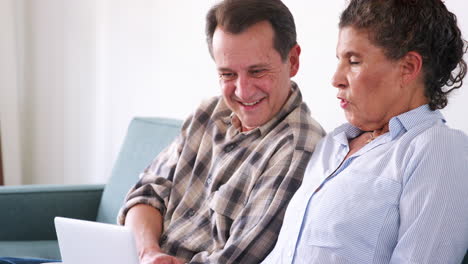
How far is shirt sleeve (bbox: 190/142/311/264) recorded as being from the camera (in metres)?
1.56

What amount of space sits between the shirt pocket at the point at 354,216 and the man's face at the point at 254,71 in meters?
0.42

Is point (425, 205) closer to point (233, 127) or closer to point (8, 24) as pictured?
point (233, 127)

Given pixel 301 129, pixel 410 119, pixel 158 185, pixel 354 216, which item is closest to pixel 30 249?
pixel 158 185

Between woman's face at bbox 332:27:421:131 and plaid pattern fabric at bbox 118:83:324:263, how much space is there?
25 centimetres

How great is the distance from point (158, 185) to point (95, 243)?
0.52 metres

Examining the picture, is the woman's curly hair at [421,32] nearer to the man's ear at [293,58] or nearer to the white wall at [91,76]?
the man's ear at [293,58]

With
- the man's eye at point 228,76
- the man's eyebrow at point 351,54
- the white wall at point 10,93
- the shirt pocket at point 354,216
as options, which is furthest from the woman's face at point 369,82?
the white wall at point 10,93

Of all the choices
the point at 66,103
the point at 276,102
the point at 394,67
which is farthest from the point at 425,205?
the point at 66,103

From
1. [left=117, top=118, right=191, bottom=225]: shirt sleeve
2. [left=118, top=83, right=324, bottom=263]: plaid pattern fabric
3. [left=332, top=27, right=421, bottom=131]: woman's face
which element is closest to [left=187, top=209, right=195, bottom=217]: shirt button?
[left=118, top=83, right=324, bottom=263]: plaid pattern fabric

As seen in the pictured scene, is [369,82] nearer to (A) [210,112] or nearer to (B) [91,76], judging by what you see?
(A) [210,112]

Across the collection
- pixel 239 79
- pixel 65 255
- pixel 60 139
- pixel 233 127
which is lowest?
pixel 60 139

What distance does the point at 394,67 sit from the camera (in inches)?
52.4

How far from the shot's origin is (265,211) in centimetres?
158

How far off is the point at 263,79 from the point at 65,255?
0.65 metres
